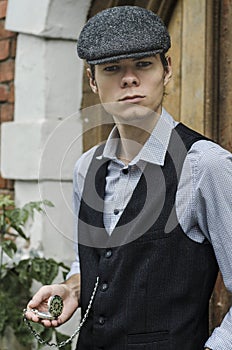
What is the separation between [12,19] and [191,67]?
895 millimetres

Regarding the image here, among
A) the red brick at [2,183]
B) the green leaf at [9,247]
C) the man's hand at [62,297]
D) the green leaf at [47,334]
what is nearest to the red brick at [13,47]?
the red brick at [2,183]

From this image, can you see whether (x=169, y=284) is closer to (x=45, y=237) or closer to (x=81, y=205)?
(x=81, y=205)

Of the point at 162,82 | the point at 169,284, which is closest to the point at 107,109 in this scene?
the point at 162,82

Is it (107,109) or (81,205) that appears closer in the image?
(107,109)

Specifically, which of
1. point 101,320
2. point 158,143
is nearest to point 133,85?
point 158,143

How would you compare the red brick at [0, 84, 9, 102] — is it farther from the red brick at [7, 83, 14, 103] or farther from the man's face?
the man's face

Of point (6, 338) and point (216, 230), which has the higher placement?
point (216, 230)

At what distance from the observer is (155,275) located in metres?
1.94

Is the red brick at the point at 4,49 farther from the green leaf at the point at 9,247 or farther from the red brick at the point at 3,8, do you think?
the green leaf at the point at 9,247

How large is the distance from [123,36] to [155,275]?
0.55 meters

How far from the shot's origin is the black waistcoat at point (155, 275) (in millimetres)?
1932

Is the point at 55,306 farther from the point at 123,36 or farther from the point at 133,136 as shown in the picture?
the point at 123,36

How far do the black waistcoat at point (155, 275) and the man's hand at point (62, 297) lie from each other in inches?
4.5

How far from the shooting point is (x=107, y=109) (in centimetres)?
204
